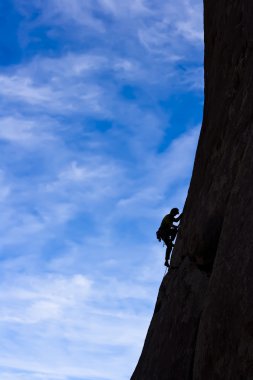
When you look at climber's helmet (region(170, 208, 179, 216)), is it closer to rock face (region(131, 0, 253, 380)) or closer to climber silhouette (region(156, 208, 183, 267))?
climber silhouette (region(156, 208, 183, 267))

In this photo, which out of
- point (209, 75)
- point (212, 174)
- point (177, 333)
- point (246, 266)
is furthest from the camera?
point (209, 75)

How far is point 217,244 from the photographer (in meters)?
11.9

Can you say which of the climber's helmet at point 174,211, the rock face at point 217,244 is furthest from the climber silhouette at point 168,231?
the rock face at point 217,244

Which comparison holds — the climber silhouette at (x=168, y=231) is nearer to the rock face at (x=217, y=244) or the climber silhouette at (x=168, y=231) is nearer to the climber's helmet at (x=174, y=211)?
the climber's helmet at (x=174, y=211)

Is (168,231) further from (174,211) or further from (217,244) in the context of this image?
(217,244)

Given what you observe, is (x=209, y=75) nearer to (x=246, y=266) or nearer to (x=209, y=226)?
(x=209, y=226)

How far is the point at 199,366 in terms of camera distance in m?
9.95

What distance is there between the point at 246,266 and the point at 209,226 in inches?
143

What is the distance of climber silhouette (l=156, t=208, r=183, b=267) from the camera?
18438mm

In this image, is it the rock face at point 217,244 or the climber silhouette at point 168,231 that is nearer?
the rock face at point 217,244

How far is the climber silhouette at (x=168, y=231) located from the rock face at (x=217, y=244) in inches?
101

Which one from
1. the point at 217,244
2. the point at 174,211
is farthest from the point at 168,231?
the point at 217,244

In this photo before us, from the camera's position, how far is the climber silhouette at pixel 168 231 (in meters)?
18.4

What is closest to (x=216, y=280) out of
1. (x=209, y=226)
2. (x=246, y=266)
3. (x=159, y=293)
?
(x=246, y=266)
